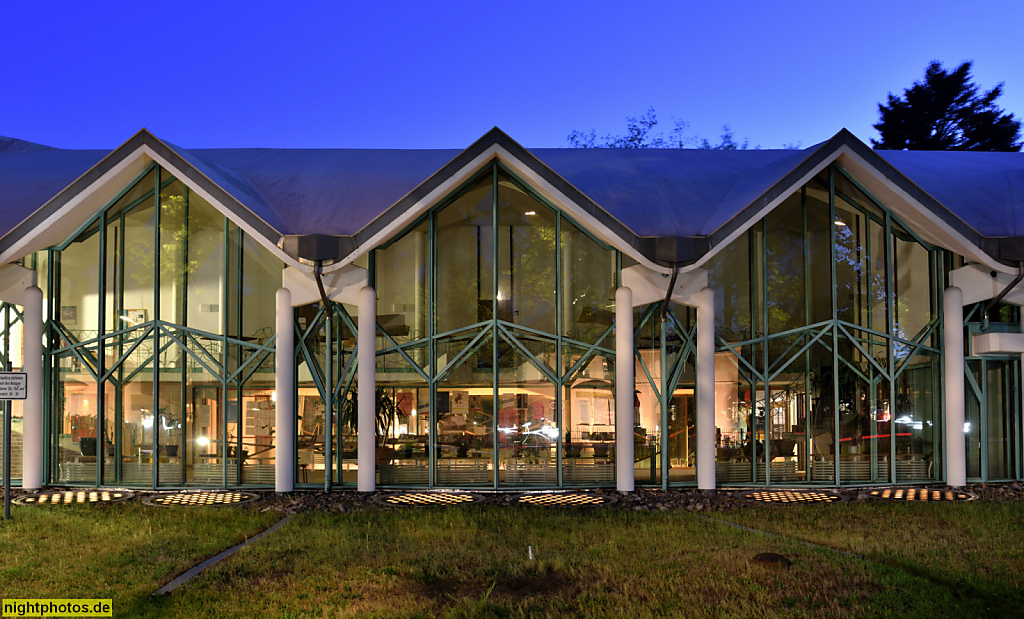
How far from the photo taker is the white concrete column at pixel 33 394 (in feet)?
54.0

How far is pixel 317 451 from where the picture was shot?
16.6 meters

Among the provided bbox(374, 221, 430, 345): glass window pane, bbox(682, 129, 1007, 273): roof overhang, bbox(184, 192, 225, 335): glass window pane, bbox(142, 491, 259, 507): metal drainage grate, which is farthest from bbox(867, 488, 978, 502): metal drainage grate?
bbox(184, 192, 225, 335): glass window pane

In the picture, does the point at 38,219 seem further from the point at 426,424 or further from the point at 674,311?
the point at 674,311

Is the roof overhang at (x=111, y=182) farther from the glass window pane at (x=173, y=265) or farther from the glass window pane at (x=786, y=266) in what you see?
the glass window pane at (x=786, y=266)

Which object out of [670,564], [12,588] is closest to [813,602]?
[670,564]

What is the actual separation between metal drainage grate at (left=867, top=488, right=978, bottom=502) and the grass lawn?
42.9 inches

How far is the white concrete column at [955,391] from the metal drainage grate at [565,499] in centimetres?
671

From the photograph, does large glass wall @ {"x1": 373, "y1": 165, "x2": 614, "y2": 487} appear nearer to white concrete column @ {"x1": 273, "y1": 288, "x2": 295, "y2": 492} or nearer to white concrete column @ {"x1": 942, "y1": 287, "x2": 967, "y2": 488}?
white concrete column @ {"x1": 273, "y1": 288, "x2": 295, "y2": 492}

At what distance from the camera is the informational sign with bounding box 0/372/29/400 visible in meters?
13.2

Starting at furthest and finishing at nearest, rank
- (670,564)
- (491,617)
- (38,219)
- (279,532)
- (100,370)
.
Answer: (100,370), (38,219), (279,532), (670,564), (491,617)

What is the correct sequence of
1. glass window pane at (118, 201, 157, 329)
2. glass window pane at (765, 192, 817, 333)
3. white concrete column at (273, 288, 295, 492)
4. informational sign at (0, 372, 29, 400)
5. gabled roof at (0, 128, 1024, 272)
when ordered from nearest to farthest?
informational sign at (0, 372, 29, 400)
gabled roof at (0, 128, 1024, 272)
white concrete column at (273, 288, 295, 492)
glass window pane at (118, 201, 157, 329)
glass window pane at (765, 192, 817, 333)

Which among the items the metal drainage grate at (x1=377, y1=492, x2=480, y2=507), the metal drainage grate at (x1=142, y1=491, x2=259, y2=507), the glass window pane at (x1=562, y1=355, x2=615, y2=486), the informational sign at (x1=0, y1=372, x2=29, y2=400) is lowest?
the metal drainage grate at (x1=377, y1=492, x2=480, y2=507)

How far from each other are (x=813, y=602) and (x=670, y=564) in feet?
6.44

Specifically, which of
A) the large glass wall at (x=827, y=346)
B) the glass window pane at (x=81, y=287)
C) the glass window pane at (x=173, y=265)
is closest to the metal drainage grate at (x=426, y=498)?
the large glass wall at (x=827, y=346)
